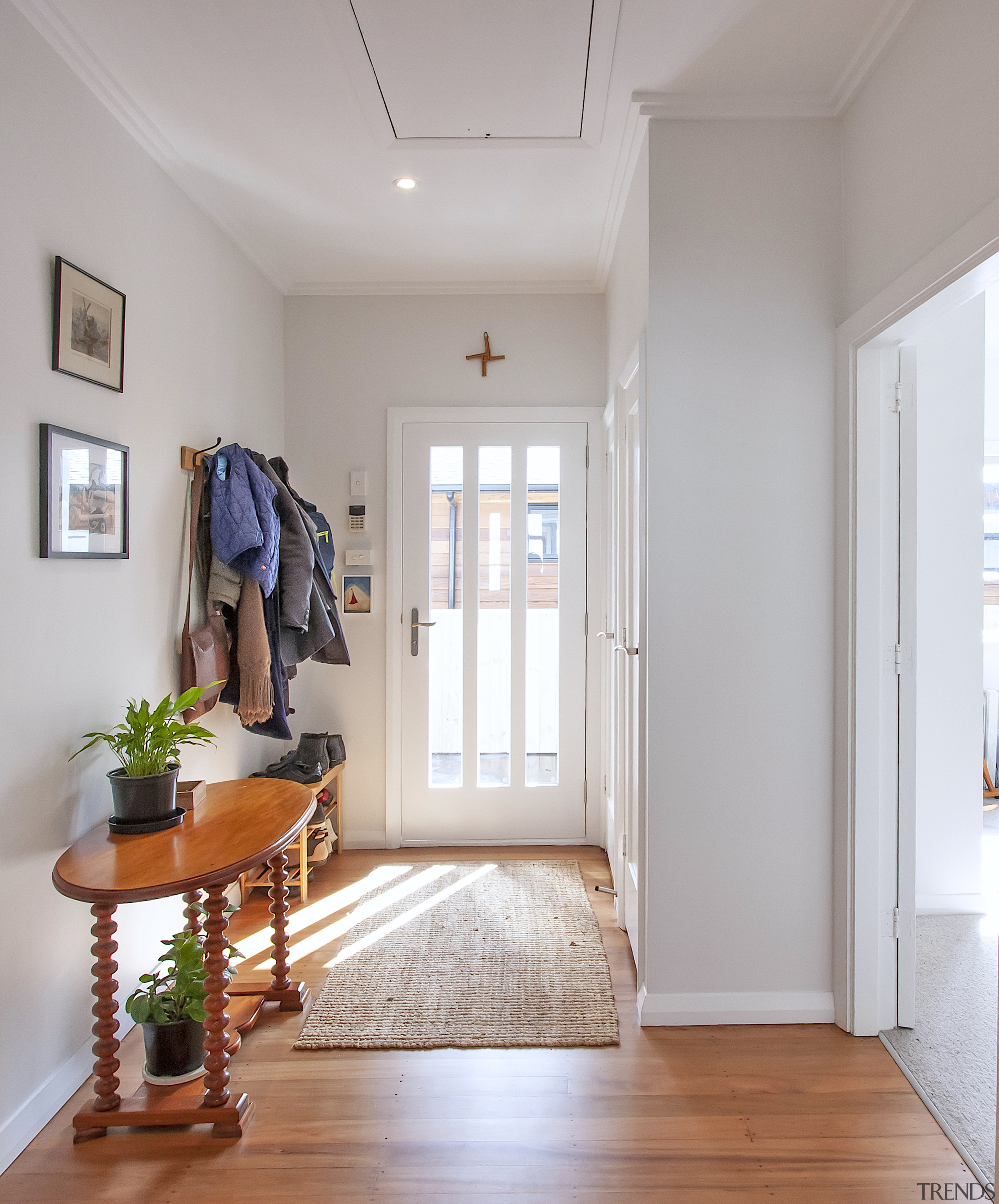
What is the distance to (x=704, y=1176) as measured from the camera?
154 cm

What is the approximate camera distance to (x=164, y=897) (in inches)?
64.0

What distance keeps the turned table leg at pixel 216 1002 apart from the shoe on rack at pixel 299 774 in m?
1.26

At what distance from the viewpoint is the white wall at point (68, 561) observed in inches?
64.4

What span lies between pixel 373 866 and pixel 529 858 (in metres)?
0.68

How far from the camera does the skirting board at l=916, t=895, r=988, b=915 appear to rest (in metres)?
2.68

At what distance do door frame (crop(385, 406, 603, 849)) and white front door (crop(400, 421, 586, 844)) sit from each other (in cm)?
3

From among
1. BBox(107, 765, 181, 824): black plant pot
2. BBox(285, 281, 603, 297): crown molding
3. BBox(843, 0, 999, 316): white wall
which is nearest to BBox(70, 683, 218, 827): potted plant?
BBox(107, 765, 181, 824): black plant pot

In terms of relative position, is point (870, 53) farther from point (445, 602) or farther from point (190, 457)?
point (445, 602)

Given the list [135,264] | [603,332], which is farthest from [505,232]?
[135,264]

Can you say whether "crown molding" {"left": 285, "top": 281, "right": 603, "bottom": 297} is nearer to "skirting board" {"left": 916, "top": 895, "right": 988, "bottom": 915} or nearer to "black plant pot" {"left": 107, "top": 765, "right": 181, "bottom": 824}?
"black plant pot" {"left": 107, "top": 765, "right": 181, "bottom": 824}

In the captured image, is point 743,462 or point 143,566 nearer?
point 743,462

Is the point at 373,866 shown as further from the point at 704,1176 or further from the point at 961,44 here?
the point at 961,44

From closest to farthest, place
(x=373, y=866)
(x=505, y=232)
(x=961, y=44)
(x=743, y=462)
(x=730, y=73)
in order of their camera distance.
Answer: (x=961, y=44)
(x=730, y=73)
(x=743, y=462)
(x=505, y=232)
(x=373, y=866)

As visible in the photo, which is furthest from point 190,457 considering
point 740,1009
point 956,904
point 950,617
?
point 956,904
